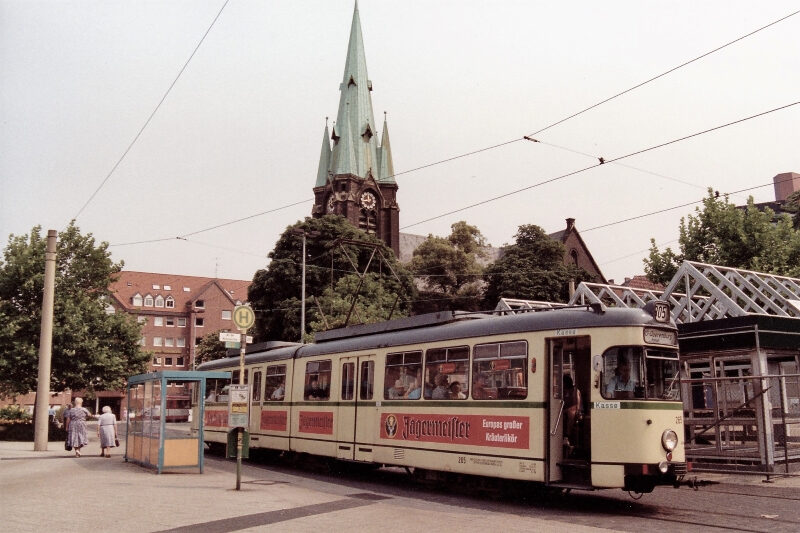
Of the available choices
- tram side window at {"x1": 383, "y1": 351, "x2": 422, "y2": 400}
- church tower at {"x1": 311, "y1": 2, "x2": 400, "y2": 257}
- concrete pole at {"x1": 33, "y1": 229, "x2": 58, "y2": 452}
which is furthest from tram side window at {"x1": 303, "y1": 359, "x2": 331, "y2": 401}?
church tower at {"x1": 311, "y1": 2, "x2": 400, "y2": 257}

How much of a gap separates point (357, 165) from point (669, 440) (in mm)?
80074

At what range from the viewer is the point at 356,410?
17.4 metres

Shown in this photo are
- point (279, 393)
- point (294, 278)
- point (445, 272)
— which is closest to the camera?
point (279, 393)

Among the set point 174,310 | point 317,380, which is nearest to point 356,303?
point 317,380

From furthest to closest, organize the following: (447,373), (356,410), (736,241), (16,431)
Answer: (736,241) → (16,431) → (356,410) → (447,373)

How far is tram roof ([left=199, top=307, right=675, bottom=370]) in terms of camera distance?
12.7 m

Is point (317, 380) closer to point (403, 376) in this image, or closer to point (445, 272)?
point (403, 376)

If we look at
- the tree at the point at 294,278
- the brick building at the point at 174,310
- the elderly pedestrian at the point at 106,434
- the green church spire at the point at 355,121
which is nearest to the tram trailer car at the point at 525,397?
the elderly pedestrian at the point at 106,434

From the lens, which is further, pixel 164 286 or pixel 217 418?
pixel 164 286

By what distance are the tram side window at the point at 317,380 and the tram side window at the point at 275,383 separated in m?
1.40

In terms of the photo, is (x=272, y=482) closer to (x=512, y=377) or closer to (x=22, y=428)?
(x=512, y=377)

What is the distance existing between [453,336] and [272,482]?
5.14 m

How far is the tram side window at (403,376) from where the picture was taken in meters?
15.7

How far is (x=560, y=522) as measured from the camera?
1109cm
